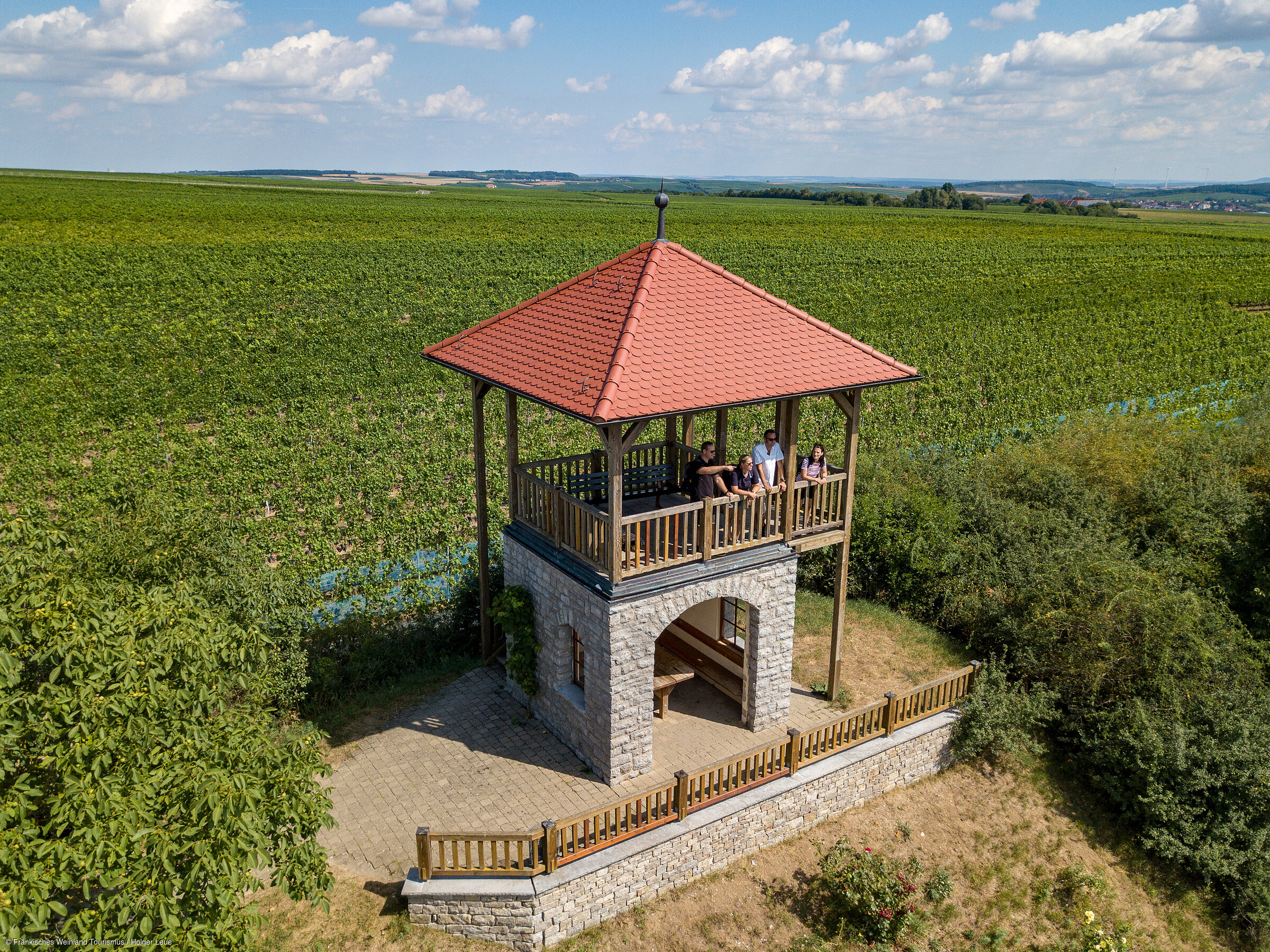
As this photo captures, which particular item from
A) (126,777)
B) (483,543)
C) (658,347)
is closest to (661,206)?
(658,347)

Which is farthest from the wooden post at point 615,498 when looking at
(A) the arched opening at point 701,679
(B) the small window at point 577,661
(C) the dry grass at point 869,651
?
(C) the dry grass at point 869,651

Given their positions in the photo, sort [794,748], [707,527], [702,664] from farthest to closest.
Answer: [702,664], [794,748], [707,527]

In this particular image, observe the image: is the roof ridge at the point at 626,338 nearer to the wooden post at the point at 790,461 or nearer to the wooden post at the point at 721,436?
the wooden post at the point at 790,461

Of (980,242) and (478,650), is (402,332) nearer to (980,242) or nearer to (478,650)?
(478,650)

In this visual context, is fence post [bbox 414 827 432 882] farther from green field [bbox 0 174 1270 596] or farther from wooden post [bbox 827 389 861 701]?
green field [bbox 0 174 1270 596]

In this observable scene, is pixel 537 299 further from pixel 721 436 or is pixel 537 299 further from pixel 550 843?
pixel 550 843

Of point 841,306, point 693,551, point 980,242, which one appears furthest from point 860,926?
point 980,242
